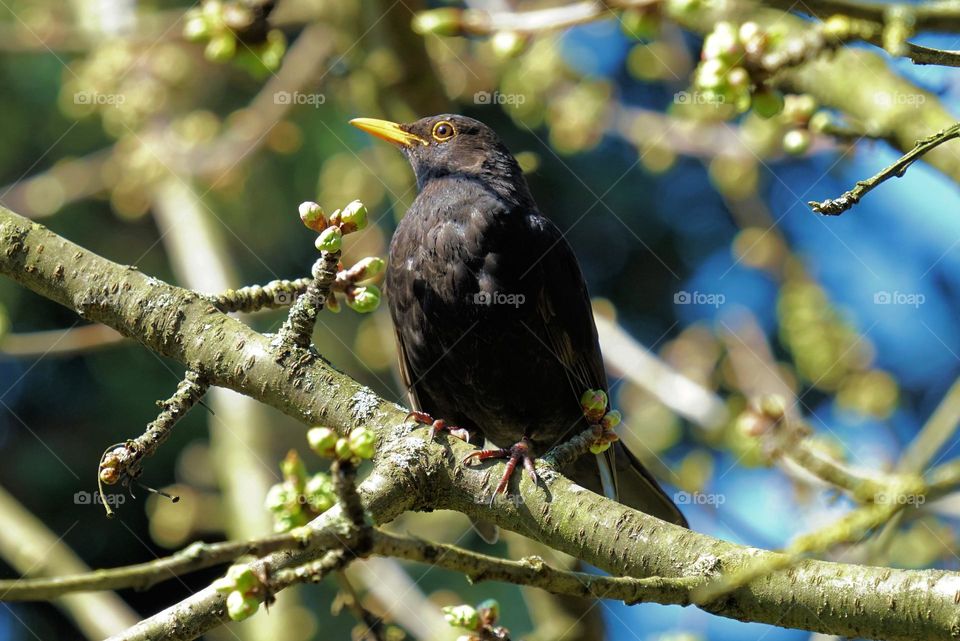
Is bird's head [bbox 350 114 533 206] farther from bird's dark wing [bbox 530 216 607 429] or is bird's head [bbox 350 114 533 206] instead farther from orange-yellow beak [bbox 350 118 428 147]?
bird's dark wing [bbox 530 216 607 429]

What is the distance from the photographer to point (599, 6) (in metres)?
2.77

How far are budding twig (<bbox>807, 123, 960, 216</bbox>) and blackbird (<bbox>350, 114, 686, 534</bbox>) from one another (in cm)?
195

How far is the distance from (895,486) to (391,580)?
141 inches

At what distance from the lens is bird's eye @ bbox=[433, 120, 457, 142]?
197 inches

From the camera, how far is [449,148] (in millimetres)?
5016

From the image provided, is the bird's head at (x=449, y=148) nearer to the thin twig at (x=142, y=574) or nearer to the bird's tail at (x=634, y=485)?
the bird's tail at (x=634, y=485)

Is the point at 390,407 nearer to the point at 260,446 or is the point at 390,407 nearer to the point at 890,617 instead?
the point at 890,617

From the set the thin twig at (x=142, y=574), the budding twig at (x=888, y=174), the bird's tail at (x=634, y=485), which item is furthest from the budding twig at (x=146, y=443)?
the bird's tail at (x=634, y=485)

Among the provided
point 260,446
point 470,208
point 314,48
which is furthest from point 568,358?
point 314,48

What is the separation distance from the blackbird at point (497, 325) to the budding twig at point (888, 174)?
6.38 ft

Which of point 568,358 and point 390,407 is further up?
point 390,407

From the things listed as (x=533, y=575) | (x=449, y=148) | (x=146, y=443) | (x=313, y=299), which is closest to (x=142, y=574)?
(x=533, y=575)

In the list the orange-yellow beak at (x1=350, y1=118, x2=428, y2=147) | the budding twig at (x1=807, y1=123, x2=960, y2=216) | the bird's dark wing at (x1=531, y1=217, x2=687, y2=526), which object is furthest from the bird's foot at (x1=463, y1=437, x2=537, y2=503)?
the orange-yellow beak at (x1=350, y1=118, x2=428, y2=147)

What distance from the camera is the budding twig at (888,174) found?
204 cm
